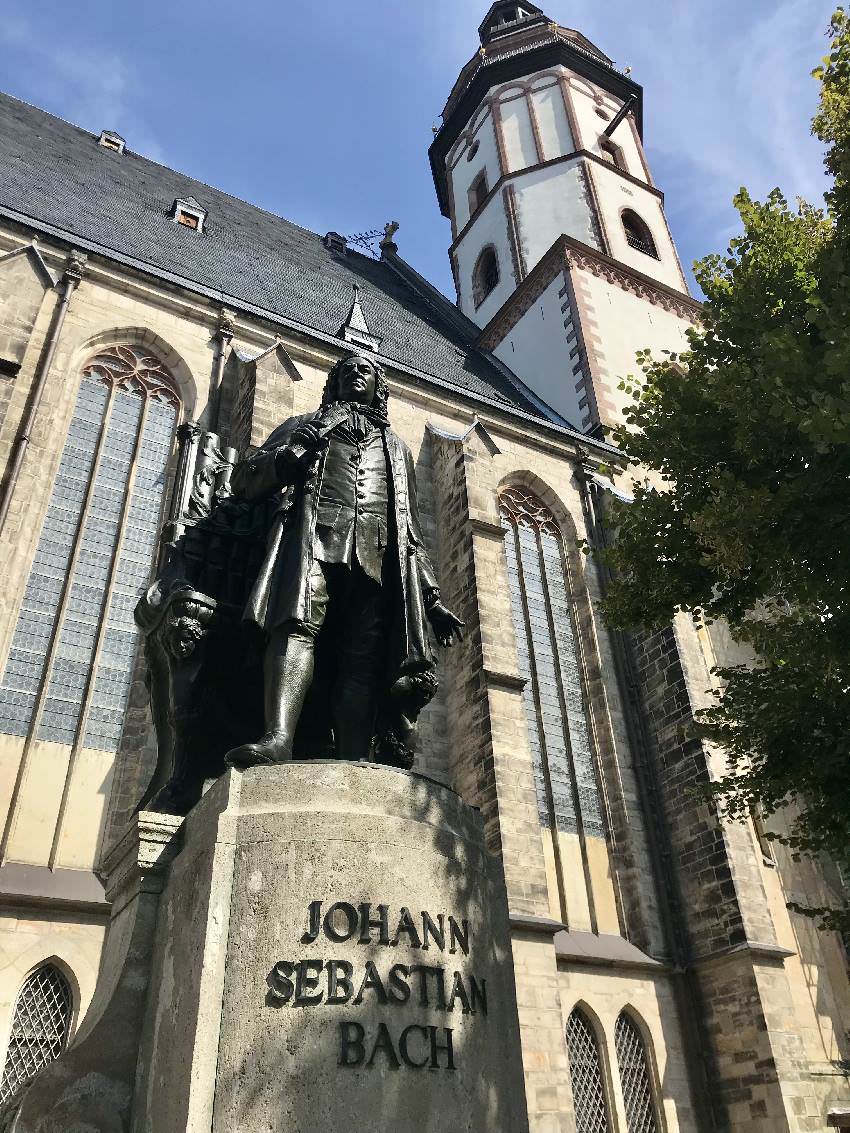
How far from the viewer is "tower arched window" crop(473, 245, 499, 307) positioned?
23.5 meters

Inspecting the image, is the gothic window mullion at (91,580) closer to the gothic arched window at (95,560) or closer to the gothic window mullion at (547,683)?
the gothic arched window at (95,560)

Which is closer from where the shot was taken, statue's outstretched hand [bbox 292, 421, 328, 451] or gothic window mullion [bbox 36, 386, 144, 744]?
statue's outstretched hand [bbox 292, 421, 328, 451]

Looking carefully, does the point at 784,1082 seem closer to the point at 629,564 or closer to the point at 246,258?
the point at 629,564

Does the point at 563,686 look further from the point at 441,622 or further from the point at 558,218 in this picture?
the point at 558,218

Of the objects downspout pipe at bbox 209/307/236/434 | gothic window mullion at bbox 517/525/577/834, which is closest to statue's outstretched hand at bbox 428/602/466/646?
gothic window mullion at bbox 517/525/577/834

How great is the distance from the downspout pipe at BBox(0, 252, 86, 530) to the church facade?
4 centimetres

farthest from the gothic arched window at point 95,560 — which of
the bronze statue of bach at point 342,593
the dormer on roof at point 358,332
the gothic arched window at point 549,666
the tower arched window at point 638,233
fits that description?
the tower arched window at point 638,233

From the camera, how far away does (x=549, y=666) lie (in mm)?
12938

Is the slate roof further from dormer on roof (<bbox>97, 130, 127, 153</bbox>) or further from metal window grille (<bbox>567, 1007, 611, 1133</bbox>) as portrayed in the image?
metal window grille (<bbox>567, 1007, 611, 1133</bbox>)

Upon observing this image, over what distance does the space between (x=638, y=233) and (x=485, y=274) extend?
4.22 metres

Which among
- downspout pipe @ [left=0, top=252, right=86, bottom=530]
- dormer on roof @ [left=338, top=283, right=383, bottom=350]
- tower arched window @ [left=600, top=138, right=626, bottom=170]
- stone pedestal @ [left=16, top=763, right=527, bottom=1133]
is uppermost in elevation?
tower arched window @ [left=600, top=138, right=626, bottom=170]

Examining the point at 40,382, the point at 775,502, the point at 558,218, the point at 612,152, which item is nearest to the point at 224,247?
the point at 40,382

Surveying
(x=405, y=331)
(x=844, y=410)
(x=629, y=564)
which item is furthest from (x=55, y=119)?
(x=844, y=410)

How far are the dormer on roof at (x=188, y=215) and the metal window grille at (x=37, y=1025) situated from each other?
49.0 feet
